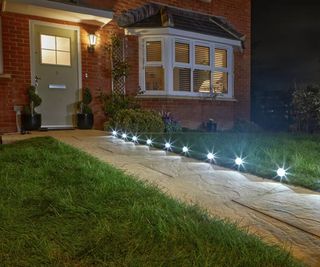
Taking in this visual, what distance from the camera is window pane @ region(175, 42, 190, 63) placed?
10.1m

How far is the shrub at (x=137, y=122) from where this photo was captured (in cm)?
739

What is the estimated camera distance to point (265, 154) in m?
5.18

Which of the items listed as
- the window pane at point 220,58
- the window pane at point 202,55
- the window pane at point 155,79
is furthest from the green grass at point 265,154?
the window pane at point 220,58

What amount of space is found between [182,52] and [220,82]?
5.99 ft

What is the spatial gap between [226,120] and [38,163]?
26.4 feet

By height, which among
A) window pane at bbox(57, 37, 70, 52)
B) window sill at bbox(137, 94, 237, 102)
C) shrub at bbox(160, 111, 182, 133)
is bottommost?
shrub at bbox(160, 111, 182, 133)

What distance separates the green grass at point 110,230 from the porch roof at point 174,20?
22.6ft

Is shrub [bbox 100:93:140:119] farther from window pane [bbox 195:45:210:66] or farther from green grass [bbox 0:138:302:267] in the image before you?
green grass [bbox 0:138:302:267]

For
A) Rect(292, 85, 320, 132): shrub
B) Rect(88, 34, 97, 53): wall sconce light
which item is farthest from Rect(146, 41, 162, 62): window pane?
Rect(292, 85, 320, 132): shrub

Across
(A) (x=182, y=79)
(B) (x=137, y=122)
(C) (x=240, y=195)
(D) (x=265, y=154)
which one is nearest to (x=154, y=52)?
(A) (x=182, y=79)

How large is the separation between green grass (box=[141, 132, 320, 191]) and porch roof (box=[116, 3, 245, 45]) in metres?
4.10

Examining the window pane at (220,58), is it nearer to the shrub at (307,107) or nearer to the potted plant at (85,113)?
the shrub at (307,107)

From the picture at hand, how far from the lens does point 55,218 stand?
8.33ft

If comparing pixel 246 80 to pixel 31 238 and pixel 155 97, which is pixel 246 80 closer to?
pixel 155 97
